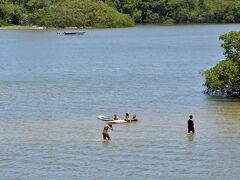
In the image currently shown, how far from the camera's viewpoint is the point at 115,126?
5294 cm

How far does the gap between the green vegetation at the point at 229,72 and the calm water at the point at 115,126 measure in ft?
4.42

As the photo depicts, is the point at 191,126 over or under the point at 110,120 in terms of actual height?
over

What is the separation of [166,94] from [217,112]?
1067 cm

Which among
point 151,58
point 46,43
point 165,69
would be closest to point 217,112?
point 165,69

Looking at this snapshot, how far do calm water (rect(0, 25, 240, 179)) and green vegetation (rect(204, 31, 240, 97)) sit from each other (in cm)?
135

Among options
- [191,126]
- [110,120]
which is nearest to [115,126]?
[110,120]

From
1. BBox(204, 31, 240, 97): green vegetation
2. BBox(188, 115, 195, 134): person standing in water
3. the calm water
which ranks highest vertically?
BBox(204, 31, 240, 97): green vegetation

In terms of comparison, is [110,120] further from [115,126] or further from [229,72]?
[229,72]

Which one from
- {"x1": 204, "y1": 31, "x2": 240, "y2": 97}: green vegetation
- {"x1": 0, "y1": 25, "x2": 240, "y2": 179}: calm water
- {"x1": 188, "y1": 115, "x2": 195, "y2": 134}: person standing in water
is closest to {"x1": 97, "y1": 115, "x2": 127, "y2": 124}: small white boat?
{"x1": 0, "y1": 25, "x2": 240, "y2": 179}: calm water

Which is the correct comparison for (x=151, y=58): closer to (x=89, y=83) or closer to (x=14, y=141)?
(x=89, y=83)

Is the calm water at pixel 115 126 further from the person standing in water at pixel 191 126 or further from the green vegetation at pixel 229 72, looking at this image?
the green vegetation at pixel 229 72

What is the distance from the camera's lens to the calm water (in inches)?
1611

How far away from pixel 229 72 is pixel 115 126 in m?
13.4

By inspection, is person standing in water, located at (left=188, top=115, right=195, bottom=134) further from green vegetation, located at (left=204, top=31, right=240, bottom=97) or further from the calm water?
green vegetation, located at (left=204, top=31, right=240, bottom=97)
